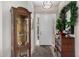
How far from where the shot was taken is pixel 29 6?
6.12 ft

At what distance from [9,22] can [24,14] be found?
24 centimetres

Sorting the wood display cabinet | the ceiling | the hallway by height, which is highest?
the ceiling

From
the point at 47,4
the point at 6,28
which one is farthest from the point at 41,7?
the point at 6,28

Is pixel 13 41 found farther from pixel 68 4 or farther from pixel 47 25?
pixel 68 4

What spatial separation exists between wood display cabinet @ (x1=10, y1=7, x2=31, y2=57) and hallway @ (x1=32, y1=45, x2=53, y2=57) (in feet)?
0.34

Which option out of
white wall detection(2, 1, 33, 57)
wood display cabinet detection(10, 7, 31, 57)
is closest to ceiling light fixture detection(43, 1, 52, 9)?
wood display cabinet detection(10, 7, 31, 57)

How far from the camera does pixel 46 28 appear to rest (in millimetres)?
1891

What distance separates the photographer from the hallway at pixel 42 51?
1887mm

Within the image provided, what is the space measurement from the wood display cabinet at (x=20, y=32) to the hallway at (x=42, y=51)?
0.34 feet

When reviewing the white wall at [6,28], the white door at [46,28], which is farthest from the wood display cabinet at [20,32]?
the white door at [46,28]

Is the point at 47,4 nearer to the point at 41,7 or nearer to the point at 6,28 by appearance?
the point at 41,7

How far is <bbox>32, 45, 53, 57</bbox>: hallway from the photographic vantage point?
1.89 m

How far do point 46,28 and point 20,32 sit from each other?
37 centimetres

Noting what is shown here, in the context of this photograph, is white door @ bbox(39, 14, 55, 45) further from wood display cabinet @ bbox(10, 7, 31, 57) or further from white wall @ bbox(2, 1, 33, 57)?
white wall @ bbox(2, 1, 33, 57)
